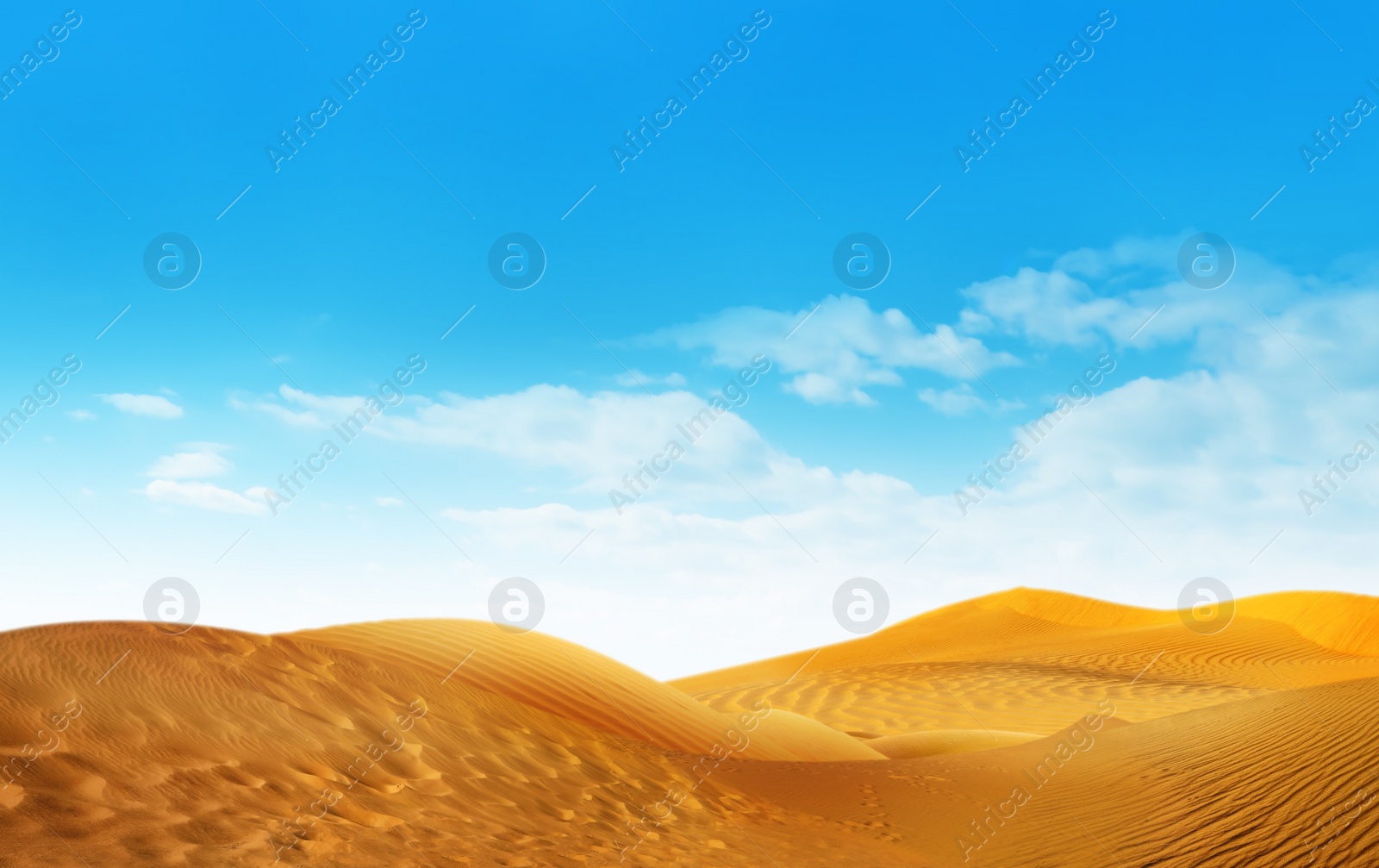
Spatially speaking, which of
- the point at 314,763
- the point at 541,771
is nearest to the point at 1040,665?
the point at 541,771

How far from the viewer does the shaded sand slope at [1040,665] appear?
23.1 metres

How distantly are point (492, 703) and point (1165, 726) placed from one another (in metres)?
9.12

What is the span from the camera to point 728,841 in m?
7.51

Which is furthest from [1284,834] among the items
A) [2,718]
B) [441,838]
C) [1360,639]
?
[1360,639]

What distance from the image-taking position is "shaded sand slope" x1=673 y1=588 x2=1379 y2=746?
23.1 m

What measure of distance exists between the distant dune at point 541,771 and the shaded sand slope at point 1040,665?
897 centimetres

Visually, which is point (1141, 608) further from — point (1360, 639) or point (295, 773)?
point (295, 773)

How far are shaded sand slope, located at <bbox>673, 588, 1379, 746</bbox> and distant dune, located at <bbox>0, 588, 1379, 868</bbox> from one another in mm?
8971

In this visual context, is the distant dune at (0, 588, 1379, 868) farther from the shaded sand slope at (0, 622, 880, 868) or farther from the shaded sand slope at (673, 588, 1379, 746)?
the shaded sand slope at (673, 588, 1379, 746)

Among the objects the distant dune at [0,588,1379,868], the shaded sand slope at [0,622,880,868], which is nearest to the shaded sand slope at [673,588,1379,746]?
the distant dune at [0,588,1379,868]

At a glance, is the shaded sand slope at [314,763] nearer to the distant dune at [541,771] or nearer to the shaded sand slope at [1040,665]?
the distant dune at [541,771]

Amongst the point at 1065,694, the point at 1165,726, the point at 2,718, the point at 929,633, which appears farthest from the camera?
the point at 929,633

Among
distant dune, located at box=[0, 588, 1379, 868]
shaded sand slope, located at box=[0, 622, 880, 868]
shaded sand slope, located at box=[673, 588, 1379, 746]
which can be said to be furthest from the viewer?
shaded sand slope, located at box=[673, 588, 1379, 746]

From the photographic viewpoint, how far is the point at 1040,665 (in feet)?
95.0
